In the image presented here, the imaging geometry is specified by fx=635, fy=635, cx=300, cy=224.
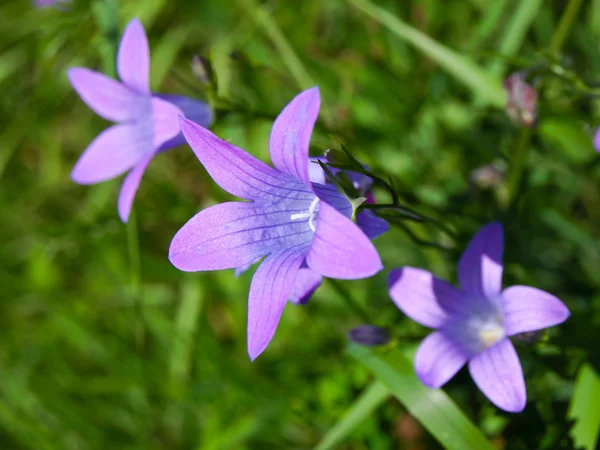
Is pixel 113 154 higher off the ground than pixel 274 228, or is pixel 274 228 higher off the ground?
pixel 274 228

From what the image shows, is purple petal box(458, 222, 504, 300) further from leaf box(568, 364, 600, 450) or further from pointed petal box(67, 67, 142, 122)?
pointed petal box(67, 67, 142, 122)

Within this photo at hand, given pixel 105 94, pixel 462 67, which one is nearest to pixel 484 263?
pixel 462 67

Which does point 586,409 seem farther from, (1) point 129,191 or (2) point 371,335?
(1) point 129,191

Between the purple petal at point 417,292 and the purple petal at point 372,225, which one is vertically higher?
the purple petal at point 372,225

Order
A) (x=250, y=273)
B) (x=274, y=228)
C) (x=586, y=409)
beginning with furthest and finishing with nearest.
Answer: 1. (x=250, y=273)
2. (x=586, y=409)
3. (x=274, y=228)

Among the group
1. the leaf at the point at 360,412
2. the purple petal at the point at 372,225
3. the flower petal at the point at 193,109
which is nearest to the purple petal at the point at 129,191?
the flower petal at the point at 193,109

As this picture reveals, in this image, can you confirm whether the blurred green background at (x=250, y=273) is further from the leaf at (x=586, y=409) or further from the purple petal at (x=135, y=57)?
the purple petal at (x=135, y=57)

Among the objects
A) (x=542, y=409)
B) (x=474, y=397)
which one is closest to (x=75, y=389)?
(x=474, y=397)
